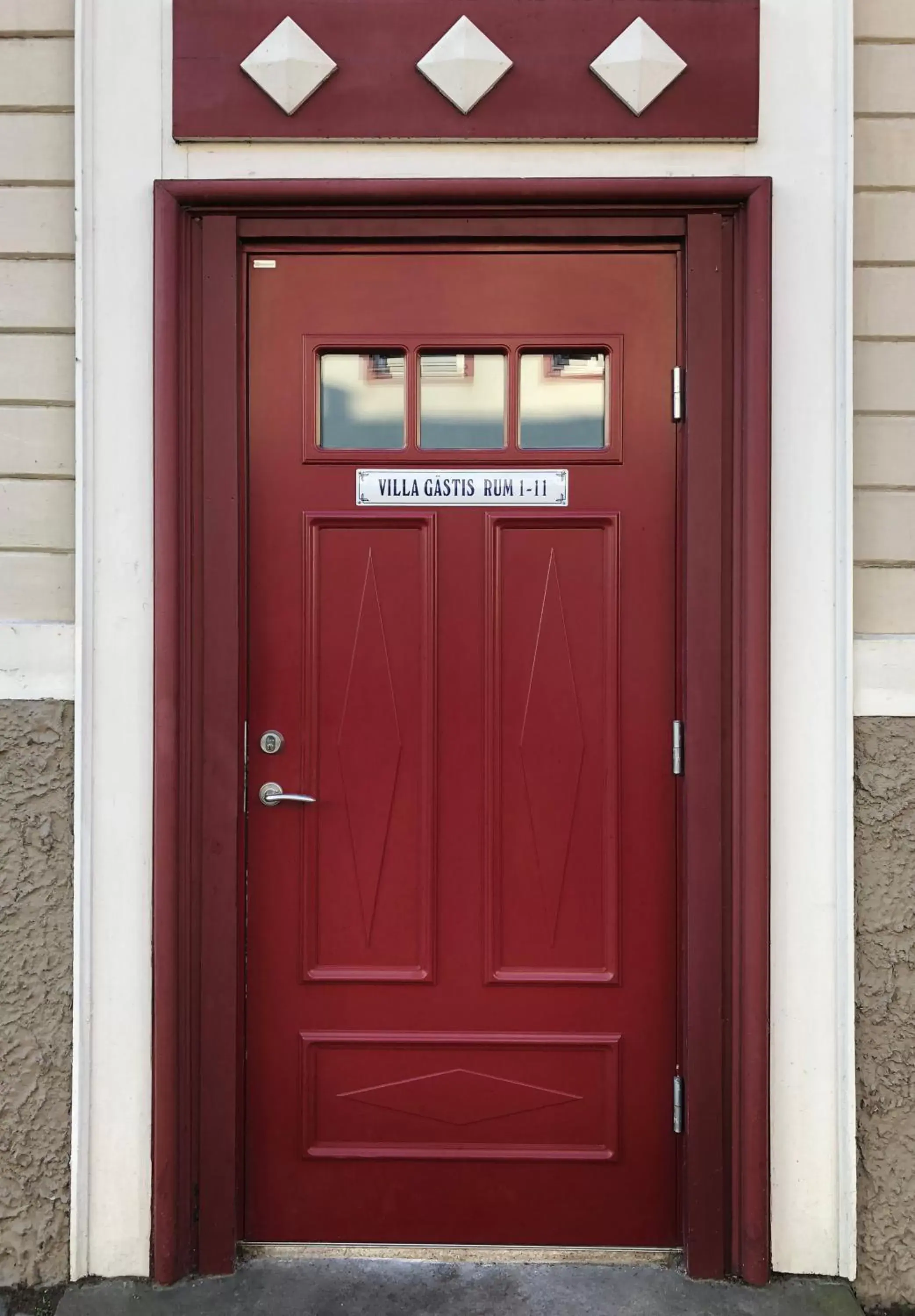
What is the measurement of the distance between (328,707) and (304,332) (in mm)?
928

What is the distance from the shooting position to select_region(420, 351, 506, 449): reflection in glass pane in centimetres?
239

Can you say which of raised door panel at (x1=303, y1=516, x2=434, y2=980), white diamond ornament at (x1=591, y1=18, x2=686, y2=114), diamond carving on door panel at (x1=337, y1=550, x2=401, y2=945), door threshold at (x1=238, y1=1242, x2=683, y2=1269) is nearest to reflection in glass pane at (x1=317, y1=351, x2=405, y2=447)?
raised door panel at (x1=303, y1=516, x2=434, y2=980)

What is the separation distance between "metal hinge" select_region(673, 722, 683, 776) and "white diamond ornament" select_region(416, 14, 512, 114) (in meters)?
1.55

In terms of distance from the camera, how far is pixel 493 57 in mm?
2250

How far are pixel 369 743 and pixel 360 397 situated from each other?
0.86 m

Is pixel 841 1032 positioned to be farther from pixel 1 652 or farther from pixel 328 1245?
pixel 1 652

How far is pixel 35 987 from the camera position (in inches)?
91.0

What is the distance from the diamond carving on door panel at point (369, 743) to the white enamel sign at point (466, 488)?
0.23 metres

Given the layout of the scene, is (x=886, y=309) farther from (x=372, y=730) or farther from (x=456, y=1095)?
(x=456, y=1095)

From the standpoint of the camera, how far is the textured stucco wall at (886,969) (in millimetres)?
2297

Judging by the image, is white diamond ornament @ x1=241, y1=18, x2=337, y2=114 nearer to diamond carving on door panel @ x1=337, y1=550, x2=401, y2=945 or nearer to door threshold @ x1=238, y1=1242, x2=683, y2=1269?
diamond carving on door panel @ x1=337, y1=550, x2=401, y2=945

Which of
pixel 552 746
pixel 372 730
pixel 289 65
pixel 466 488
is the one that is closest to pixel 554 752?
pixel 552 746

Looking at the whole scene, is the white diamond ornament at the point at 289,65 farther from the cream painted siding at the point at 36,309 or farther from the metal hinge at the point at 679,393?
the metal hinge at the point at 679,393

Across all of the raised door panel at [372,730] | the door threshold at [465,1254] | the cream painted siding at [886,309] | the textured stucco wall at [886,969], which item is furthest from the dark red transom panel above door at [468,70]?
the door threshold at [465,1254]
